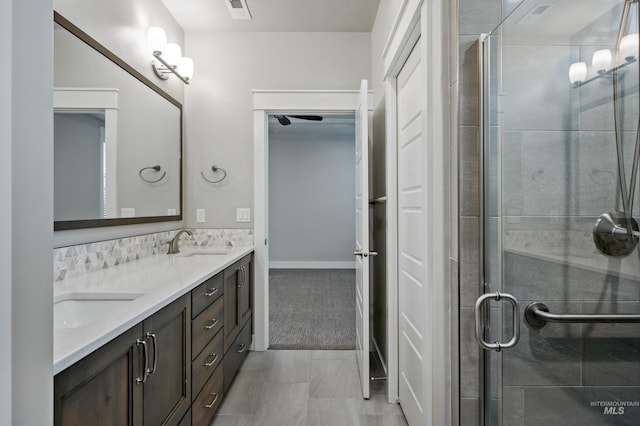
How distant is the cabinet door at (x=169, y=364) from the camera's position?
4.24 feet

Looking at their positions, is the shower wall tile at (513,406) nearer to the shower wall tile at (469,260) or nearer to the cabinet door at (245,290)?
the shower wall tile at (469,260)

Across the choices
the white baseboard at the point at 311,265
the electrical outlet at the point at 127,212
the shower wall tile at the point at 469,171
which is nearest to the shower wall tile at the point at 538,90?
the shower wall tile at the point at 469,171

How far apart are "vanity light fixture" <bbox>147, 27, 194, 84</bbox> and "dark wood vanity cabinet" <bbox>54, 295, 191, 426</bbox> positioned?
1862mm

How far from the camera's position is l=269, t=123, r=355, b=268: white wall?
23.4 ft

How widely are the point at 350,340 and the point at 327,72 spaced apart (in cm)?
231

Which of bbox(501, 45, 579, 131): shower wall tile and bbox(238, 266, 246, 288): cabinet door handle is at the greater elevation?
bbox(501, 45, 579, 131): shower wall tile

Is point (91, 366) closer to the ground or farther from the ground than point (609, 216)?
closer to the ground

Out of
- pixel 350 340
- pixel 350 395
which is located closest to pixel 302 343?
pixel 350 340

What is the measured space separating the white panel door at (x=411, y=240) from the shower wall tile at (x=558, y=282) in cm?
42

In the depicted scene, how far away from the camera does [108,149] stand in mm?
2115

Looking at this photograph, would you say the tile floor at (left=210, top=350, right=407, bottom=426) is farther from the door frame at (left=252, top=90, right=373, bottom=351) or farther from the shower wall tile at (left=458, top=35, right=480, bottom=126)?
the shower wall tile at (left=458, top=35, right=480, bottom=126)

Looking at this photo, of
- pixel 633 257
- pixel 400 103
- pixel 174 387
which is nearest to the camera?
pixel 633 257

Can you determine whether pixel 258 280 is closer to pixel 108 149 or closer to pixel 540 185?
pixel 108 149

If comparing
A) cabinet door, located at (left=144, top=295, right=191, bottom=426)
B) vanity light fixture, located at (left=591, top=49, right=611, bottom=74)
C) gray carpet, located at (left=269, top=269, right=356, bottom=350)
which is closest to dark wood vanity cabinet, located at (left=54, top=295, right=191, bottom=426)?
cabinet door, located at (left=144, top=295, right=191, bottom=426)
